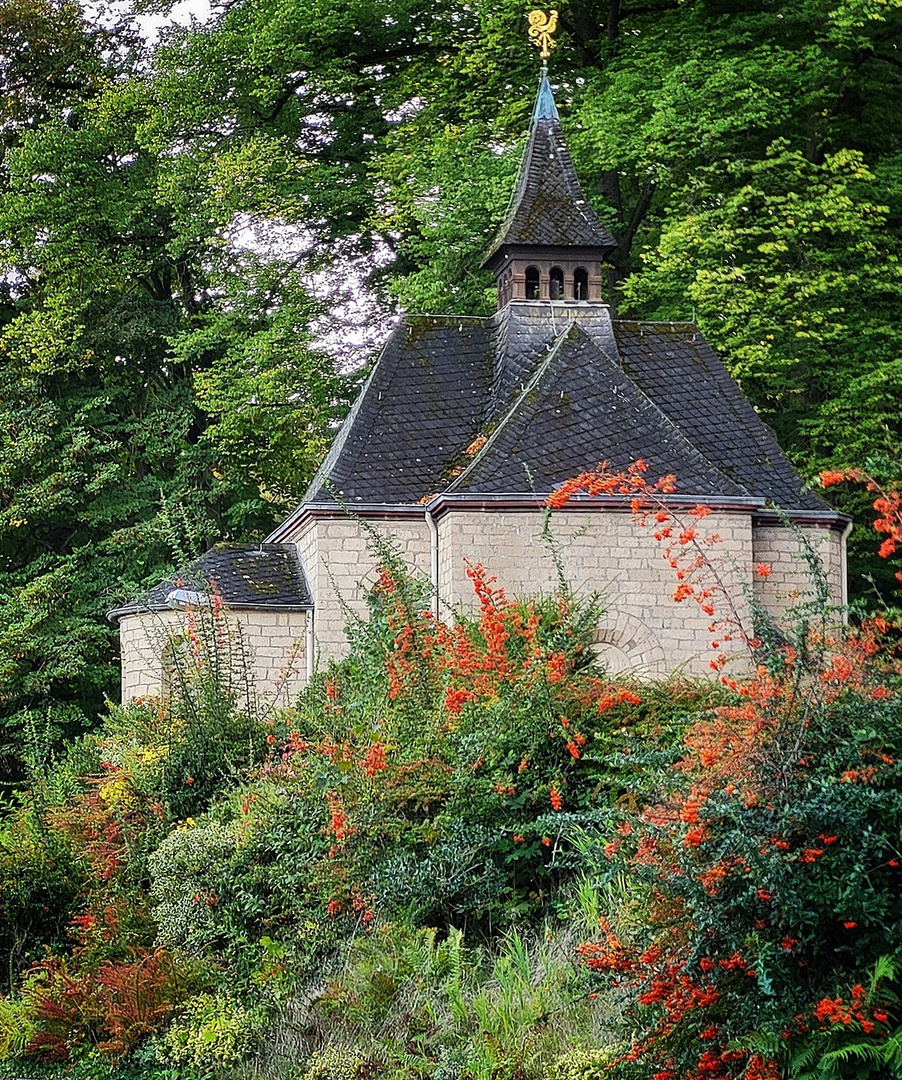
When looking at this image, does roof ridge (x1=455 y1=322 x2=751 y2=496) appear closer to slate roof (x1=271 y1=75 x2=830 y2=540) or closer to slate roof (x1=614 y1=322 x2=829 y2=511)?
slate roof (x1=271 y1=75 x2=830 y2=540)

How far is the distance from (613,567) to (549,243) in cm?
589

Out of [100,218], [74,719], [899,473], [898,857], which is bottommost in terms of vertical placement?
[74,719]

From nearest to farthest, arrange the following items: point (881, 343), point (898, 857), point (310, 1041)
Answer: point (898, 857) → point (310, 1041) → point (881, 343)

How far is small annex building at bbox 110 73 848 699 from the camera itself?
21.2m

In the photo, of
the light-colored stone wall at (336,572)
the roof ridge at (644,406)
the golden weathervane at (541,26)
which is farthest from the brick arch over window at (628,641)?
the golden weathervane at (541,26)

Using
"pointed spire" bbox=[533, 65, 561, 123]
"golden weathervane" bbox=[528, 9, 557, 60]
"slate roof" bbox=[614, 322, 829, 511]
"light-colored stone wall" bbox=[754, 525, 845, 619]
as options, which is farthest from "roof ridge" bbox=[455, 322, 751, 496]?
"golden weathervane" bbox=[528, 9, 557, 60]

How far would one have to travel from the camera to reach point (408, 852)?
37.9 ft

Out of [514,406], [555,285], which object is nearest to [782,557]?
[514,406]

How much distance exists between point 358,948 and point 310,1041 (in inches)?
25.9

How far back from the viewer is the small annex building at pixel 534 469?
21.2 metres

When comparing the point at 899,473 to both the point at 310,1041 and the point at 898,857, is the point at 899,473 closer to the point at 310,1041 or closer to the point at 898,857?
the point at 898,857

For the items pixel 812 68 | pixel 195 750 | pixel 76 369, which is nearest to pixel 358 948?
pixel 195 750

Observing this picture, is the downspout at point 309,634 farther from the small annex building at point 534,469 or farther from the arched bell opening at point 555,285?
the arched bell opening at point 555,285

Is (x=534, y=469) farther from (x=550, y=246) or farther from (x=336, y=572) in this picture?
(x=550, y=246)
